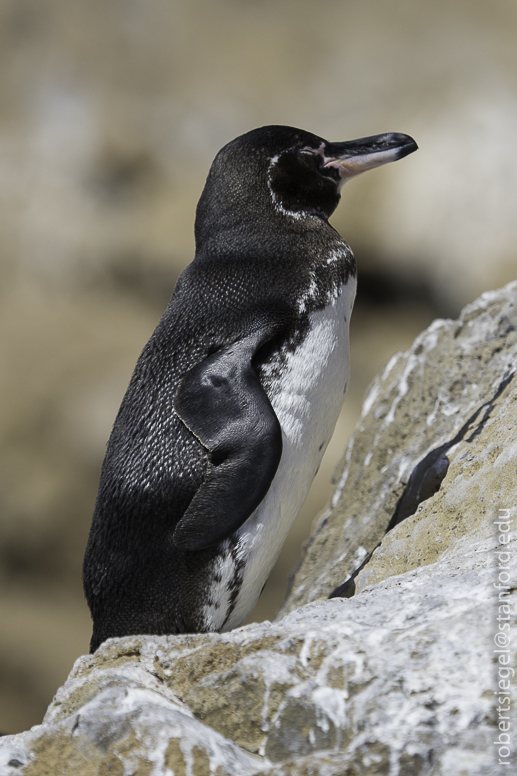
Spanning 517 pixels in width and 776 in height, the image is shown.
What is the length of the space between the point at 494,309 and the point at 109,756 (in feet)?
6.67

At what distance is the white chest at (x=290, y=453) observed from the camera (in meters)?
1.77

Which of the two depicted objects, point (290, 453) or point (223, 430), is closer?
point (223, 430)

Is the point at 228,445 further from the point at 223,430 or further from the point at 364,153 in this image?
the point at 364,153

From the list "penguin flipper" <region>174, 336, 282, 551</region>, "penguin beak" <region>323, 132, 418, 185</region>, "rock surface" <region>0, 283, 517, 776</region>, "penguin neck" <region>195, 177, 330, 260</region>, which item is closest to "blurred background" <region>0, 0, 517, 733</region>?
"penguin beak" <region>323, 132, 418, 185</region>

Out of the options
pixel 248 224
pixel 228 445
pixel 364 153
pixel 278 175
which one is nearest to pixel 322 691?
pixel 228 445

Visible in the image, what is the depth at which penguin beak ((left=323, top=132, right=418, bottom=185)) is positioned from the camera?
2223 mm

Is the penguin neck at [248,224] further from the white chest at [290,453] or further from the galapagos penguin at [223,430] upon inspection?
the white chest at [290,453]

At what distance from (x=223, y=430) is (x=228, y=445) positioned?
0.03 meters

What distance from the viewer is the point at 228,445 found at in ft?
5.59

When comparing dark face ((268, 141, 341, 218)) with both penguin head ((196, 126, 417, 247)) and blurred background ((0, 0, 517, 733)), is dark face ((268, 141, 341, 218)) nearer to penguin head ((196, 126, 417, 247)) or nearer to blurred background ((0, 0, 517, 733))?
penguin head ((196, 126, 417, 247))

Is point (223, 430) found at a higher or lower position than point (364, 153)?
lower

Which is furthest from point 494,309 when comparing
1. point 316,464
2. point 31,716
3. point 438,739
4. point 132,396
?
point 31,716

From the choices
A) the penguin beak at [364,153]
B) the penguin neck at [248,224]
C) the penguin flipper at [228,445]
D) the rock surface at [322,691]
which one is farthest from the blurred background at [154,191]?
the rock surface at [322,691]

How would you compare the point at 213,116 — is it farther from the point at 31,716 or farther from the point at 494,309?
the point at 494,309
